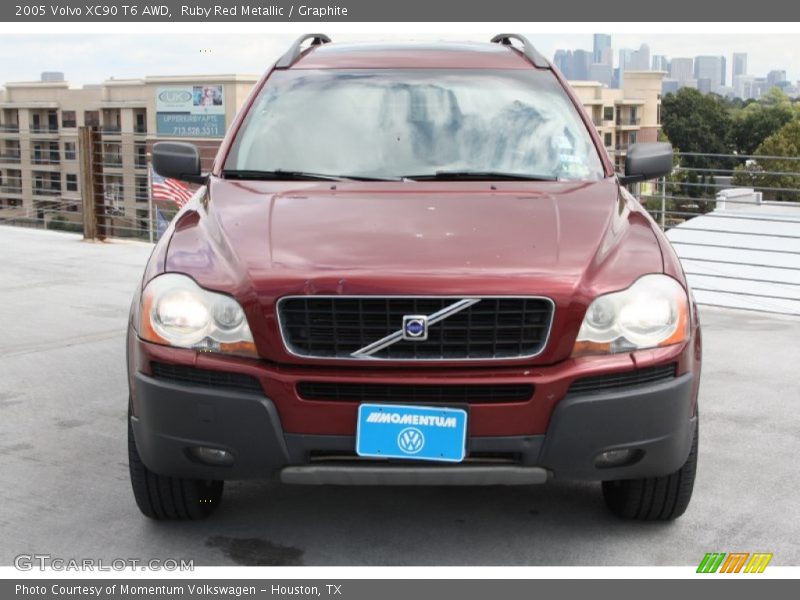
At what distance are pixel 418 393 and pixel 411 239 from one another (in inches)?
20.9

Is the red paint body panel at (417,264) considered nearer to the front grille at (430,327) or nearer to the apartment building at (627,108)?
the front grille at (430,327)

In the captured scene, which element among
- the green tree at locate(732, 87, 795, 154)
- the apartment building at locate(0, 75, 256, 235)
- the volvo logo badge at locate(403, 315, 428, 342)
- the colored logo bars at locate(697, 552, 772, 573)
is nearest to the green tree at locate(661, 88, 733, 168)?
the green tree at locate(732, 87, 795, 154)

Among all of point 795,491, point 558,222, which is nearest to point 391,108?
point 558,222

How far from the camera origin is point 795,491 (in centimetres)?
460

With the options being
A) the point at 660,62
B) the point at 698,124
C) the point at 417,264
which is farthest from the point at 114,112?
the point at 660,62

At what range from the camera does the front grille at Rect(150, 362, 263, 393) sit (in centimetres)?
352

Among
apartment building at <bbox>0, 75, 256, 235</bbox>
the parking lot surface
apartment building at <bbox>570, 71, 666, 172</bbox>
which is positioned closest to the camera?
the parking lot surface

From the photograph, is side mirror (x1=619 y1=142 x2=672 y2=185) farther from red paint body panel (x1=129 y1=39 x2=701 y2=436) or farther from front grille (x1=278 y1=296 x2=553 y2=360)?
front grille (x1=278 y1=296 x2=553 y2=360)

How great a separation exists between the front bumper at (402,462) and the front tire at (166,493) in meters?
0.38

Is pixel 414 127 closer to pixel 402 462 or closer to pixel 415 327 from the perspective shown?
pixel 415 327

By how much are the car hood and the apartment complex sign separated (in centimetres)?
7930

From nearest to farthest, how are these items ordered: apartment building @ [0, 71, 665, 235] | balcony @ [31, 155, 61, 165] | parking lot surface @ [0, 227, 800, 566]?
parking lot surface @ [0, 227, 800, 566] → balcony @ [31, 155, 61, 165] → apartment building @ [0, 71, 665, 235]

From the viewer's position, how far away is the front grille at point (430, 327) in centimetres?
350

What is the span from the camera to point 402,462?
11.6 ft
